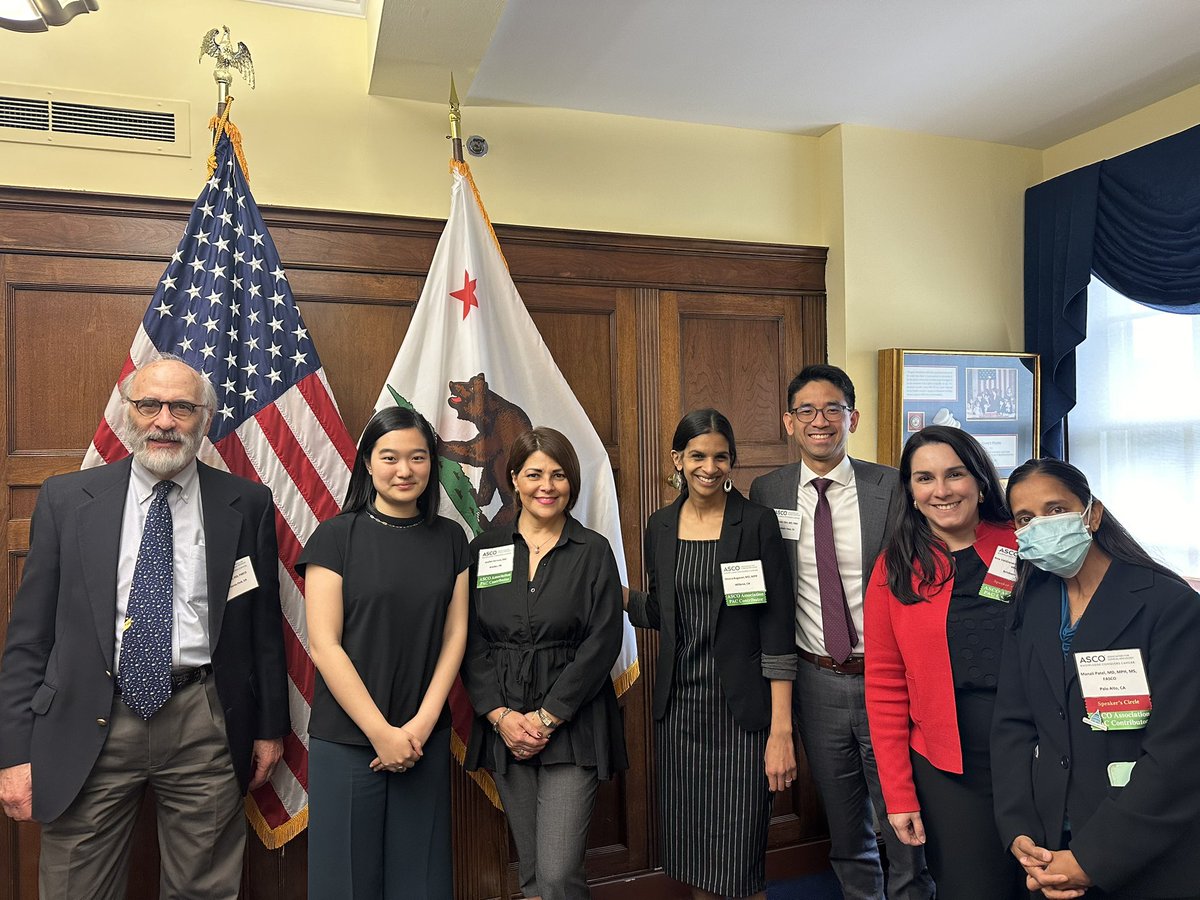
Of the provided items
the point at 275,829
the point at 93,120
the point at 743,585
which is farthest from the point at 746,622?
the point at 93,120

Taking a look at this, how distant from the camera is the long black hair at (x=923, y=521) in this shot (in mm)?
1910

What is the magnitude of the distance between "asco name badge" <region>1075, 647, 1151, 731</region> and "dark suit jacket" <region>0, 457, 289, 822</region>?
1920 millimetres

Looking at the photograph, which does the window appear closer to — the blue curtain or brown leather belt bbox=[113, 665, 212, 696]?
the blue curtain

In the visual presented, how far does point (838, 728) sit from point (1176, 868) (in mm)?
852

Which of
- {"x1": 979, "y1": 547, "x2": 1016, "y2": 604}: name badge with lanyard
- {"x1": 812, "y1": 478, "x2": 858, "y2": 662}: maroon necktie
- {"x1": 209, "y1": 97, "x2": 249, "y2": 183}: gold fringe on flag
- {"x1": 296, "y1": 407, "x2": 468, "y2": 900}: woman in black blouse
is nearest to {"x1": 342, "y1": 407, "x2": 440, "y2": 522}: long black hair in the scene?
{"x1": 296, "y1": 407, "x2": 468, "y2": 900}: woman in black blouse

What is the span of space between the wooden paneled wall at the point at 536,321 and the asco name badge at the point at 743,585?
99cm

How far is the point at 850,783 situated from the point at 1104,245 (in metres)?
2.35

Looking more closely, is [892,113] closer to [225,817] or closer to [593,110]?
[593,110]

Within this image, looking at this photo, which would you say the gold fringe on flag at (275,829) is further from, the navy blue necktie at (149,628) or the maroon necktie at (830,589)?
the maroon necktie at (830,589)

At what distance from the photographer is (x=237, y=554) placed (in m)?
2.12

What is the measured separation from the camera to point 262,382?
244 centimetres

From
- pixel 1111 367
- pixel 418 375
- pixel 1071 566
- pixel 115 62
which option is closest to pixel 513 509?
pixel 418 375

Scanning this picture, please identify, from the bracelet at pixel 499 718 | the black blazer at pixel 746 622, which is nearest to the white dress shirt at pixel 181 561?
the bracelet at pixel 499 718

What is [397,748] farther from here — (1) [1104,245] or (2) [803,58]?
(1) [1104,245]
